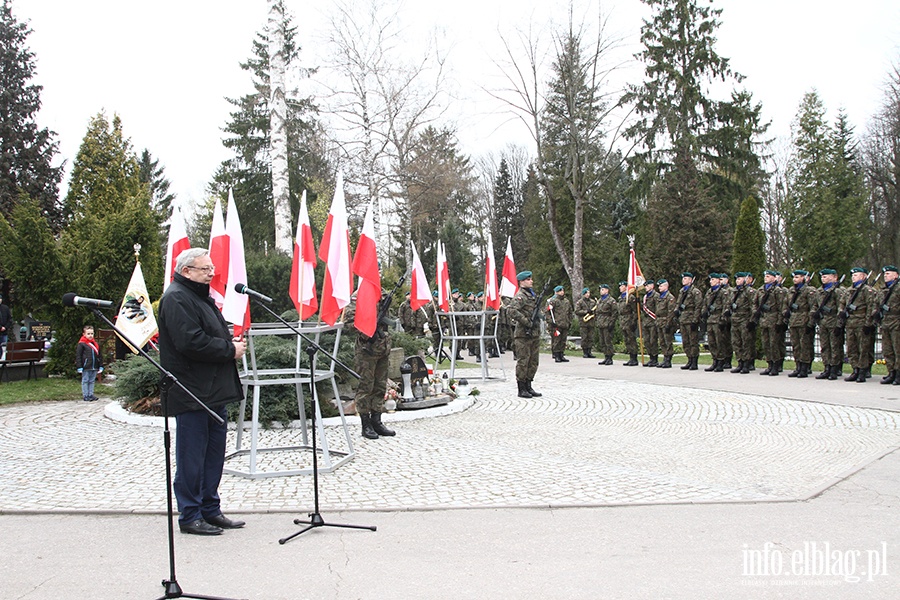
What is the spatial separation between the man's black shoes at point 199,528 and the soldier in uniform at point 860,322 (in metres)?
12.4

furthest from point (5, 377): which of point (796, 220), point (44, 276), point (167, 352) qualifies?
point (796, 220)

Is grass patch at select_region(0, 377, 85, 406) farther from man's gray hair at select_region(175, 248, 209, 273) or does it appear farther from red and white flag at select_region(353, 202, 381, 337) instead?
man's gray hair at select_region(175, 248, 209, 273)

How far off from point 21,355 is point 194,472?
13.2 m

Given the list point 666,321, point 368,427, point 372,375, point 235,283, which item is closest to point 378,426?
point 368,427

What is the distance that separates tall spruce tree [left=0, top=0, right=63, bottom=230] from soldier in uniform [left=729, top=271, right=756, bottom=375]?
31.2 metres

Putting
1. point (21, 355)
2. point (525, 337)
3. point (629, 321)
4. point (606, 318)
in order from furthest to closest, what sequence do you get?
point (606, 318), point (629, 321), point (21, 355), point (525, 337)

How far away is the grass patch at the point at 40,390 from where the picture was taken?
13031 millimetres

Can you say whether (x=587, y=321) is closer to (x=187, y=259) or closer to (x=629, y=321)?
(x=629, y=321)

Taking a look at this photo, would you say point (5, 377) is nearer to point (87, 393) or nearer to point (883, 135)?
point (87, 393)

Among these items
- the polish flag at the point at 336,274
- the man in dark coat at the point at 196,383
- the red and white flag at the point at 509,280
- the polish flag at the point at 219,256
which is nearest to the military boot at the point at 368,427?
the polish flag at the point at 336,274

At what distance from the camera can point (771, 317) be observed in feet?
49.4

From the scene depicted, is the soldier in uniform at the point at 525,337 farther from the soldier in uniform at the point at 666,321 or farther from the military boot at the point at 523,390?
the soldier in uniform at the point at 666,321

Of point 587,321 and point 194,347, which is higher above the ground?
point 587,321

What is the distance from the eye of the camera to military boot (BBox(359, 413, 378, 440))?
28.2ft
